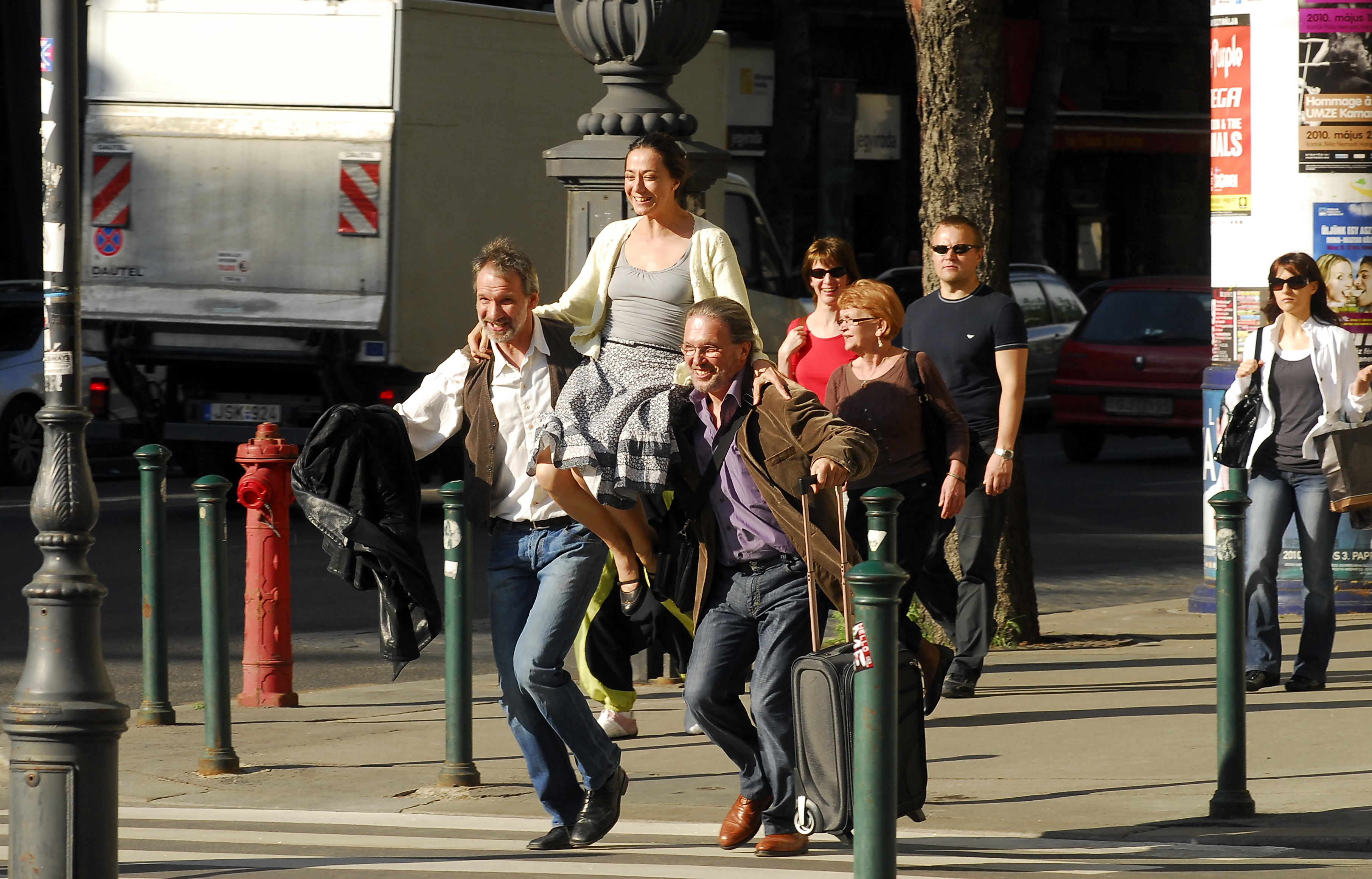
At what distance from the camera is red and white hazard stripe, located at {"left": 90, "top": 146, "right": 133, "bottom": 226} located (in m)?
14.4

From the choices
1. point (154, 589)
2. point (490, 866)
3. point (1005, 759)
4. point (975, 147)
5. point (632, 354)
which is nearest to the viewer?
point (490, 866)

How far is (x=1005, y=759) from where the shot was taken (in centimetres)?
704

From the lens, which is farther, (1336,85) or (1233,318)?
(1233,318)

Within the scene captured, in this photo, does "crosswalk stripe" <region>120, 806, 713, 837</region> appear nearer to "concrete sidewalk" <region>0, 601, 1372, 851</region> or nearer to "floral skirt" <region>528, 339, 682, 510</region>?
"concrete sidewalk" <region>0, 601, 1372, 851</region>

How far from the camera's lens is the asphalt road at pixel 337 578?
31.3ft

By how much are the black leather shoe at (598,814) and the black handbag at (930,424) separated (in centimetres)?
159

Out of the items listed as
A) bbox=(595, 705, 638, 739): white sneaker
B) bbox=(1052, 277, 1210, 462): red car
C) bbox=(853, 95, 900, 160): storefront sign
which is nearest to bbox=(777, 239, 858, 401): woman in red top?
bbox=(595, 705, 638, 739): white sneaker

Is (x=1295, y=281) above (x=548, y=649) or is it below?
above

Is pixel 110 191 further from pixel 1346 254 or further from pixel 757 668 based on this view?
pixel 757 668

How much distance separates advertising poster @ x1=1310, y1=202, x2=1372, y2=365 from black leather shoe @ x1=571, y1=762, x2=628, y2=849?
5.14 metres

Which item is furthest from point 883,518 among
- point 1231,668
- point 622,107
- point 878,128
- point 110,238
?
point 878,128

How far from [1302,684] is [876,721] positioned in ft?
13.1

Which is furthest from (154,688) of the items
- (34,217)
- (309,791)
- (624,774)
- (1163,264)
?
(1163,264)

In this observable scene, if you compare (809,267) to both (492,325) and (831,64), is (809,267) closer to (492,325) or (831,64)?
(492,325)
